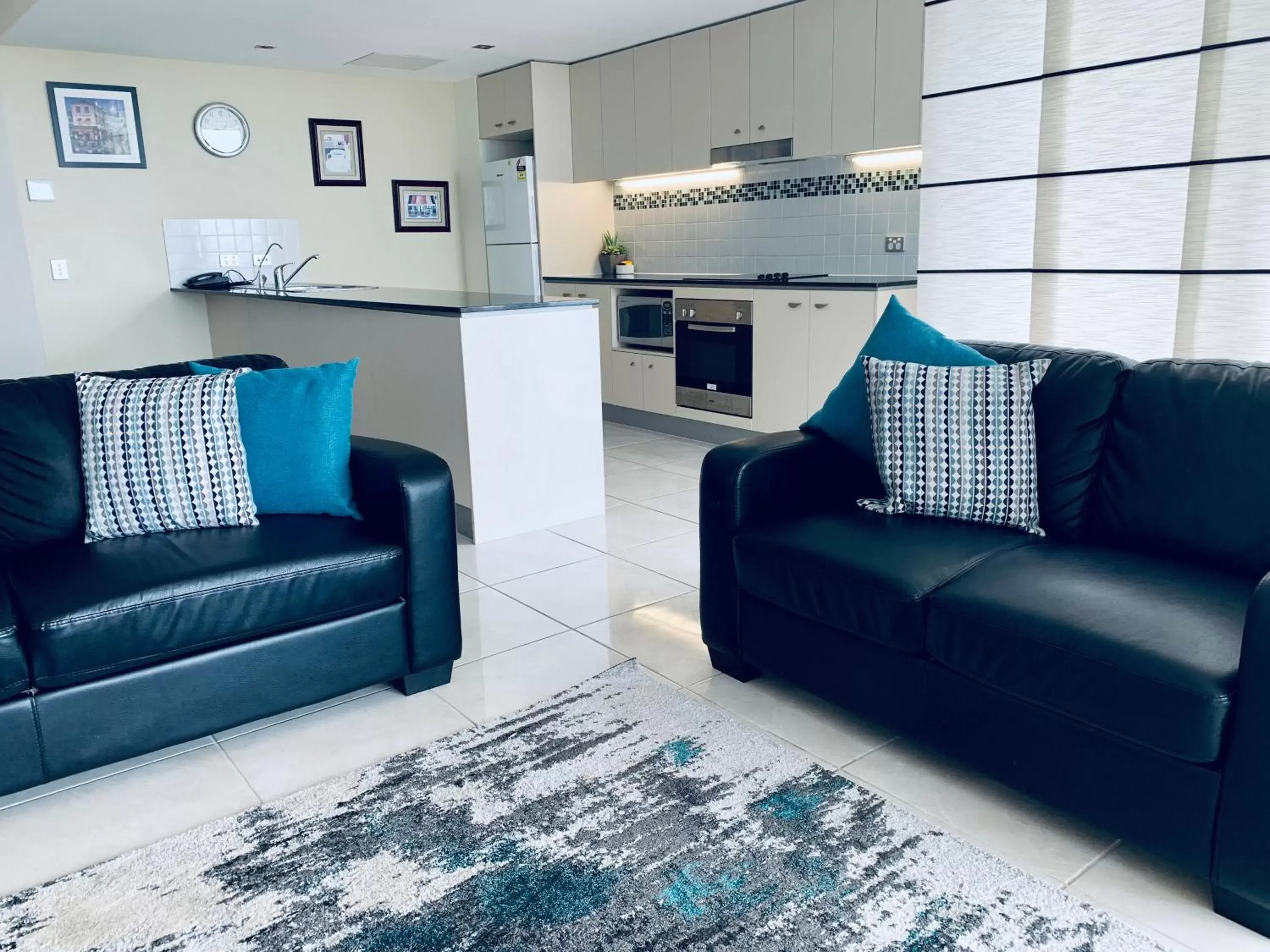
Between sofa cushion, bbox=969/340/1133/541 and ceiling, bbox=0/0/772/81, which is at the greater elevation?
ceiling, bbox=0/0/772/81

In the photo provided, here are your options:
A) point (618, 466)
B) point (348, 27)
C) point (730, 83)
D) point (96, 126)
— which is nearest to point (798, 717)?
point (618, 466)

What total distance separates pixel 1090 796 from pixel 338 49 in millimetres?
5778

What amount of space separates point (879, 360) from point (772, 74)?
11.0ft

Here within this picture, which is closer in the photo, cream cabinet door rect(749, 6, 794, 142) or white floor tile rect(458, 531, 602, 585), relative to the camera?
white floor tile rect(458, 531, 602, 585)

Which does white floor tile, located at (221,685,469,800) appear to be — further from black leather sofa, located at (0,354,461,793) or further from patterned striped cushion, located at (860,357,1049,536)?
patterned striped cushion, located at (860,357,1049,536)

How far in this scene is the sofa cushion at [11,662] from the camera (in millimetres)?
1881

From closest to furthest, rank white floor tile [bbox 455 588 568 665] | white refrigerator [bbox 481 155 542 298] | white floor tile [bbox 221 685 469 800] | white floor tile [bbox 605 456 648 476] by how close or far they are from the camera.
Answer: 1. white floor tile [bbox 221 685 469 800]
2. white floor tile [bbox 455 588 568 665]
3. white floor tile [bbox 605 456 648 476]
4. white refrigerator [bbox 481 155 542 298]

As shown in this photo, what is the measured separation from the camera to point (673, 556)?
356cm

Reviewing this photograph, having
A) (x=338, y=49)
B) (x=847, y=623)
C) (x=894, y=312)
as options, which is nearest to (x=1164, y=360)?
(x=894, y=312)

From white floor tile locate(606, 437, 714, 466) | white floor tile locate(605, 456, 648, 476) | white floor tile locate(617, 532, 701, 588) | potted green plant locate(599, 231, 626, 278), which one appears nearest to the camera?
white floor tile locate(617, 532, 701, 588)

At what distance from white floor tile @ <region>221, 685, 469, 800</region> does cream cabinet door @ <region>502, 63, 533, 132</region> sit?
16.4ft

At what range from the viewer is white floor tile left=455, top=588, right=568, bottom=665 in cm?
278

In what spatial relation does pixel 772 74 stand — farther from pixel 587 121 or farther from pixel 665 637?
pixel 665 637

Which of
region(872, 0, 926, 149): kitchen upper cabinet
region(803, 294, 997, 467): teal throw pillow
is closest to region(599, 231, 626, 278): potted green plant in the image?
region(872, 0, 926, 149): kitchen upper cabinet
